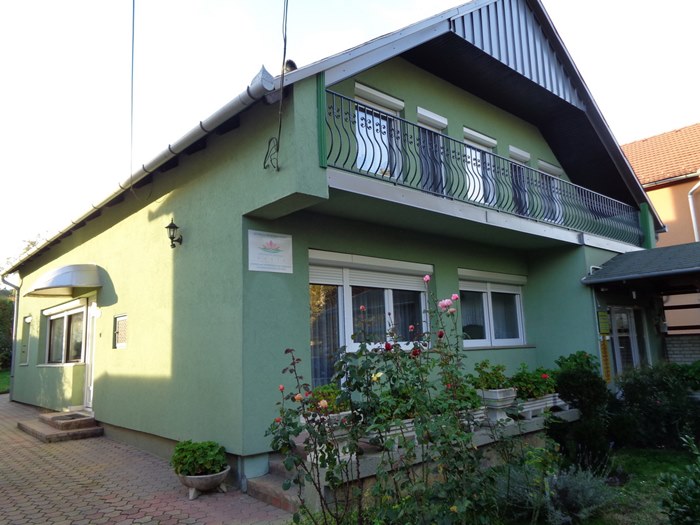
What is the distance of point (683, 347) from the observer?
1248 centimetres

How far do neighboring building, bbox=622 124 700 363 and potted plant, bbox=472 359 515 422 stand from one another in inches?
411

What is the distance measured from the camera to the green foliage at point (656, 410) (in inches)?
292

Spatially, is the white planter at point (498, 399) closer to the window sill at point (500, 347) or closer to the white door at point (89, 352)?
the window sill at point (500, 347)

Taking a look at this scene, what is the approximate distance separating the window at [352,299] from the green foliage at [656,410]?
133 inches

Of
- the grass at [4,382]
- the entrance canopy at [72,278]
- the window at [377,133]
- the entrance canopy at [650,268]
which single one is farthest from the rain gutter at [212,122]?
the grass at [4,382]

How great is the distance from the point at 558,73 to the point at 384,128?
585 cm

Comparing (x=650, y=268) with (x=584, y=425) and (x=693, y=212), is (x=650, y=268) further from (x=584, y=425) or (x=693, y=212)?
(x=693, y=212)

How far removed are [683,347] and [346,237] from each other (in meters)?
10.3

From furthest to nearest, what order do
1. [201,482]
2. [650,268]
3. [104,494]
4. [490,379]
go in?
[650,268] < [490,379] < [104,494] < [201,482]

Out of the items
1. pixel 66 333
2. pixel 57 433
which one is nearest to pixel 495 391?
pixel 57 433

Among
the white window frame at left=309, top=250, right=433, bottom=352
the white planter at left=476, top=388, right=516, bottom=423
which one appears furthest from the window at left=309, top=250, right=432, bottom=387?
the white planter at left=476, top=388, right=516, bottom=423

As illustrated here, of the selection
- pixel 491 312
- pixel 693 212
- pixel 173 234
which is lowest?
pixel 491 312

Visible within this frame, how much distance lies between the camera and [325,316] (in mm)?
7109

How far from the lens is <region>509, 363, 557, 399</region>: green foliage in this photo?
707cm
